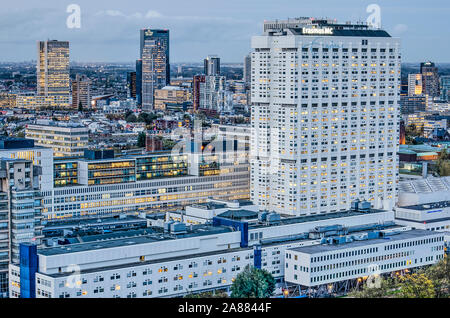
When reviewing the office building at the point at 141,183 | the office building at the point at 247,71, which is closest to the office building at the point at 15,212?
the office building at the point at 141,183

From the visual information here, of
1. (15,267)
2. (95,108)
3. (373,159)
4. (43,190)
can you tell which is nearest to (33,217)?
(15,267)

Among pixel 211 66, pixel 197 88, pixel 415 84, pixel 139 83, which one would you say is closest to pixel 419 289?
pixel 197 88

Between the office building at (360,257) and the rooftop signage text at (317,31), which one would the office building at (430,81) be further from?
the office building at (360,257)

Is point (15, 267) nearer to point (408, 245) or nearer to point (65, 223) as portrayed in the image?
point (65, 223)

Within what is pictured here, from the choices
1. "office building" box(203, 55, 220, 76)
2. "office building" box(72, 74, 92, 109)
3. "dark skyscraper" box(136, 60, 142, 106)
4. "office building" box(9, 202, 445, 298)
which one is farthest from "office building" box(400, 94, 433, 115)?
"office building" box(9, 202, 445, 298)

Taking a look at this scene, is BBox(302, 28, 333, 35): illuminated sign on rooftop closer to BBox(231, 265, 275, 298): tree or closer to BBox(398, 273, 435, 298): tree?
BBox(231, 265, 275, 298): tree
